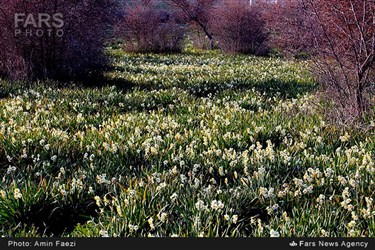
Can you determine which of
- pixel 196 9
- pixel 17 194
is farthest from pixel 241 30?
pixel 17 194

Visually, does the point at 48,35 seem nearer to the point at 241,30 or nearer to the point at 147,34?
the point at 147,34

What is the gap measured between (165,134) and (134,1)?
21.8 metres

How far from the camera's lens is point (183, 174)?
4551 millimetres

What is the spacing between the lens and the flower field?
3.55 meters

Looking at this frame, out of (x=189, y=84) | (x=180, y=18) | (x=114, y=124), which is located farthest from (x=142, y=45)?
(x=114, y=124)

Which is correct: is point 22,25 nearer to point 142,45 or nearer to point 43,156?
point 43,156

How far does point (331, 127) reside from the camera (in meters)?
6.24

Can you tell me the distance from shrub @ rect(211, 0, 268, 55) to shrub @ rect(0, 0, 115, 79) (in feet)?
38.8

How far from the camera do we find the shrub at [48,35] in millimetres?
10805

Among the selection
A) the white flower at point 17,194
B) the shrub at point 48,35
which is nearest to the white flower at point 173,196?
the white flower at point 17,194

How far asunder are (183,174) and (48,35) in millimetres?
7764

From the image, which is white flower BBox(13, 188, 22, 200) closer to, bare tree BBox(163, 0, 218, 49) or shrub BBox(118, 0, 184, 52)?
shrub BBox(118, 0, 184, 52)

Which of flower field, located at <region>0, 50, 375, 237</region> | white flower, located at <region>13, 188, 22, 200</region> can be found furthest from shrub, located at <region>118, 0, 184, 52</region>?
white flower, located at <region>13, 188, 22, 200</region>

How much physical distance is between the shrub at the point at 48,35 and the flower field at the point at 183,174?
3.73 meters
